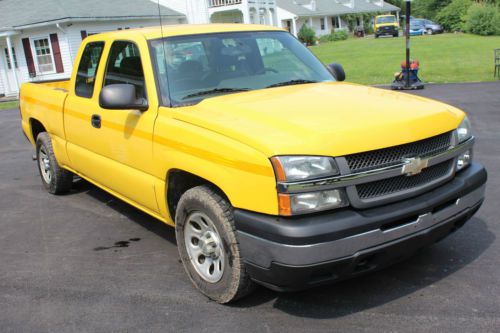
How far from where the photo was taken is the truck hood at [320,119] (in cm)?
315

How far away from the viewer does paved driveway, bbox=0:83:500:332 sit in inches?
137

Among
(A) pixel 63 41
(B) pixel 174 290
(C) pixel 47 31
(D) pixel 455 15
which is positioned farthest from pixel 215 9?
(B) pixel 174 290

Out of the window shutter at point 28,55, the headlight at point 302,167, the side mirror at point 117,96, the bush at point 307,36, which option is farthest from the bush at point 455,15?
the headlight at point 302,167

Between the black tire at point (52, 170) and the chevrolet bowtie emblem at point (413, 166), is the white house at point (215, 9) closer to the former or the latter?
the black tire at point (52, 170)

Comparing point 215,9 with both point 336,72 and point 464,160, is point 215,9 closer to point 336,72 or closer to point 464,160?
point 336,72

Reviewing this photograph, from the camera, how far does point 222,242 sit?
3479 mm

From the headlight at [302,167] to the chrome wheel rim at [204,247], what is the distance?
2.42 feet

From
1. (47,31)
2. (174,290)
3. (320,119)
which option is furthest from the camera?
(47,31)

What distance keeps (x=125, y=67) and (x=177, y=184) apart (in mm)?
1330

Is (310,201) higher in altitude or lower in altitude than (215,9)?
lower

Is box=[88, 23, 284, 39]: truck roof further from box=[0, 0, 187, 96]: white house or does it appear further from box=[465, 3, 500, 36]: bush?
box=[465, 3, 500, 36]: bush

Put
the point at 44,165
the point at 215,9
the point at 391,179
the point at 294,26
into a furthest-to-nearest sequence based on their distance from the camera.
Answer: the point at 294,26
the point at 215,9
the point at 44,165
the point at 391,179

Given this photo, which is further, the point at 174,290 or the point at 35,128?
the point at 35,128

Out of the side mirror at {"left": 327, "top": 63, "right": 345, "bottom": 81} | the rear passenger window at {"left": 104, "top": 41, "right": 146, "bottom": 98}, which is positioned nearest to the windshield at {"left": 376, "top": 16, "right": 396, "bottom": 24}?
the side mirror at {"left": 327, "top": 63, "right": 345, "bottom": 81}
